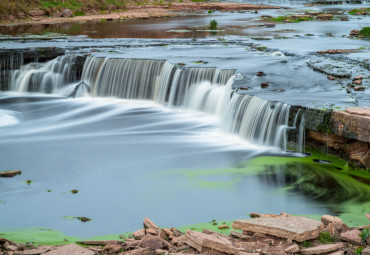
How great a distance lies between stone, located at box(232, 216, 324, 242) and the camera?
29.6 feet

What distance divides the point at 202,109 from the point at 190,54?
5.98 m

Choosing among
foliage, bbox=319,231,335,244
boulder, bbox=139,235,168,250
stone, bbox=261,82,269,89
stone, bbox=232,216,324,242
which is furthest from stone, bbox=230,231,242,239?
stone, bbox=261,82,269,89

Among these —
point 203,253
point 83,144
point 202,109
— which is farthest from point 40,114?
point 203,253

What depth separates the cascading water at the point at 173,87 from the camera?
17375 mm

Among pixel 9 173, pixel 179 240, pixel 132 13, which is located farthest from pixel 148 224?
pixel 132 13

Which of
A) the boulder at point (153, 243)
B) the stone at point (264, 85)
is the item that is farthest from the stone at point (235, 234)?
the stone at point (264, 85)

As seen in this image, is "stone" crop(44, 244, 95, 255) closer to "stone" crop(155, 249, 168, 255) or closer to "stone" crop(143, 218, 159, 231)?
"stone" crop(155, 249, 168, 255)

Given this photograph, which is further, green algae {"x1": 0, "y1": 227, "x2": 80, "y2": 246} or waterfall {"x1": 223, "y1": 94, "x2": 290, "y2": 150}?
waterfall {"x1": 223, "y1": 94, "x2": 290, "y2": 150}

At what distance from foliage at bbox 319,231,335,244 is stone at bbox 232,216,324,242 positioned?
3.0 inches

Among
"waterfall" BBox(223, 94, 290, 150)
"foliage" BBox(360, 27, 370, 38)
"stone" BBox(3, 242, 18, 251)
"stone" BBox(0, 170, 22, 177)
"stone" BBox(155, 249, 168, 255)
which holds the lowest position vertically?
"stone" BBox(0, 170, 22, 177)

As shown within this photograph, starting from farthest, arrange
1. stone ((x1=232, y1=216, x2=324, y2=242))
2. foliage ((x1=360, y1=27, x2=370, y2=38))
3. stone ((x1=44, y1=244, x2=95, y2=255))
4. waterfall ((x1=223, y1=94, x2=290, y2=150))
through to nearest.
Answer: foliage ((x1=360, y1=27, x2=370, y2=38)) → waterfall ((x1=223, y1=94, x2=290, y2=150)) → stone ((x1=44, y1=244, x2=95, y2=255)) → stone ((x1=232, y1=216, x2=324, y2=242))

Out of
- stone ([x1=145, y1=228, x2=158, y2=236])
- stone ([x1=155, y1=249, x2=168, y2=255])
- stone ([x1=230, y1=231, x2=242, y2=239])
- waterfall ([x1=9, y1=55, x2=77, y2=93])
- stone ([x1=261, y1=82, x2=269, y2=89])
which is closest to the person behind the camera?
stone ([x1=155, y1=249, x2=168, y2=255])

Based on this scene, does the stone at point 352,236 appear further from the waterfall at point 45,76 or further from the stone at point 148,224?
the waterfall at point 45,76

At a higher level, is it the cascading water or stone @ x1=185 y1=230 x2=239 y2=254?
the cascading water
